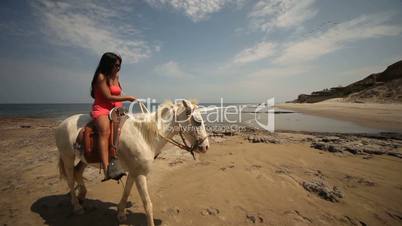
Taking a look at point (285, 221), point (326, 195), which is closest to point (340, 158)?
point (326, 195)

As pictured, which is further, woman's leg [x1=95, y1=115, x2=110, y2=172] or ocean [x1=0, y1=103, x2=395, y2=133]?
ocean [x1=0, y1=103, x2=395, y2=133]

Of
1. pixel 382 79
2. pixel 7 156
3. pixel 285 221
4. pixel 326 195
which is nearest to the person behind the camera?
pixel 285 221

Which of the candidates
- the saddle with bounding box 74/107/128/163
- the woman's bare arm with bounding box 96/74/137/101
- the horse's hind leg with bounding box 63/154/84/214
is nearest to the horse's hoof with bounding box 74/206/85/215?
the horse's hind leg with bounding box 63/154/84/214

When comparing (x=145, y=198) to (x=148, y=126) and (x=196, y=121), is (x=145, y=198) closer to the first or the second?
(x=148, y=126)

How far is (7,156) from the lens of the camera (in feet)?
27.2

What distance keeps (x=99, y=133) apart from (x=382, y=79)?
63.5 metres

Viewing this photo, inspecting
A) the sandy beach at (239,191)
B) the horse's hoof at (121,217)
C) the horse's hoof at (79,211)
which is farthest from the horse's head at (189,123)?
the horse's hoof at (79,211)

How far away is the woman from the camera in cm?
324

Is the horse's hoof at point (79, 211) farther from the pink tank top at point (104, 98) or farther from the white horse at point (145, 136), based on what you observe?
the pink tank top at point (104, 98)

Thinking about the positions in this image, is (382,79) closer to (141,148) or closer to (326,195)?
(326,195)

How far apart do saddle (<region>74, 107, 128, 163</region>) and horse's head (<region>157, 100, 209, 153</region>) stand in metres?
0.86

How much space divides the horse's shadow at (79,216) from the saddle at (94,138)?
1.35m

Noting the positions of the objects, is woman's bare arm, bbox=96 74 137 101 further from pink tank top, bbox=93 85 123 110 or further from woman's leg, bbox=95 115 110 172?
woman's leg, bbox=95 115 110 172

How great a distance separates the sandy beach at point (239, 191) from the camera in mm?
3797
